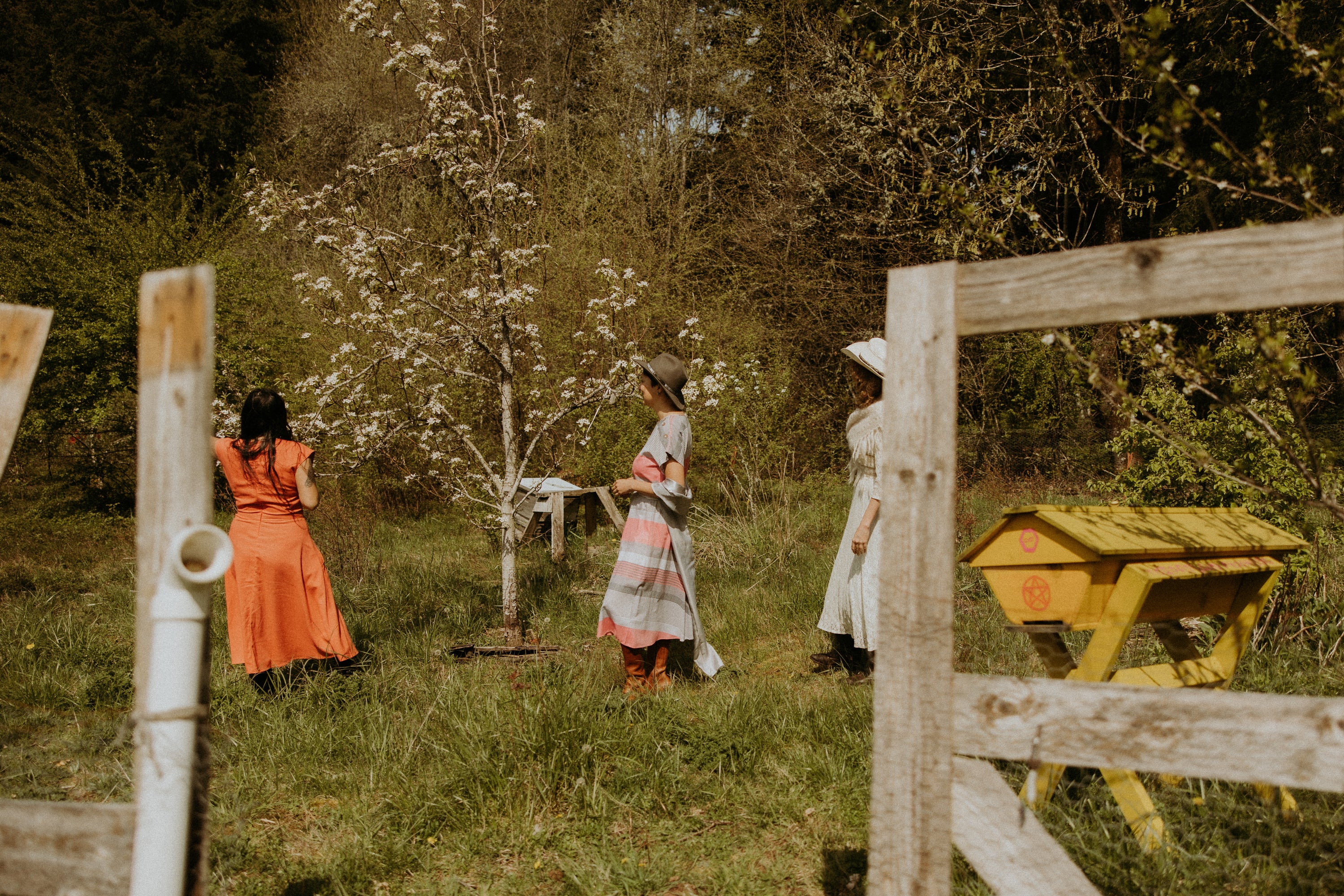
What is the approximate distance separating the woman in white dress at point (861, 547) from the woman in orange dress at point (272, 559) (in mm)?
2754

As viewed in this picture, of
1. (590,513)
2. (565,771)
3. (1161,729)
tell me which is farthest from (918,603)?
(590,513)

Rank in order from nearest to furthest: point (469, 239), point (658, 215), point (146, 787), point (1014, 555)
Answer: point (146, 787) → point (1014, 555) → point (469, 239) → point (658, 215)

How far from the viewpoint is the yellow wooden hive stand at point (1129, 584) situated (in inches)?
108

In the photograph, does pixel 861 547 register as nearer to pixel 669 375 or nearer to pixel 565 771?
pixel 669 375

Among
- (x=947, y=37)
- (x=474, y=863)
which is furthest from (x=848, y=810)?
(x=947, y=37)

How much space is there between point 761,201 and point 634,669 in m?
12.5

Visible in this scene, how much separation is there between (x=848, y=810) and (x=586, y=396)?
139 inches

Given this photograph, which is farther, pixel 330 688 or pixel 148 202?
pixel 148 202

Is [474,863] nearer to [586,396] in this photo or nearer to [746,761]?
[746,761]

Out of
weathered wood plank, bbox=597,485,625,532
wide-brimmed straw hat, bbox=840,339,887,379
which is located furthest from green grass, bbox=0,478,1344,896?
weathered wood plank, bbox=597,485,625,532

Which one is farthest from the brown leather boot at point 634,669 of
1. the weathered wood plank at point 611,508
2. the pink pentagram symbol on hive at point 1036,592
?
the weathered wood plank at point 611,508

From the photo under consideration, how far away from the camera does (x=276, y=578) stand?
496 centimetres

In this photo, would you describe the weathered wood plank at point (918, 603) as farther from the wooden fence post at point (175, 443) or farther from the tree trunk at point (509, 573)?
the tree trunk at point (509, 573)

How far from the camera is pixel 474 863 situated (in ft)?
10.7
